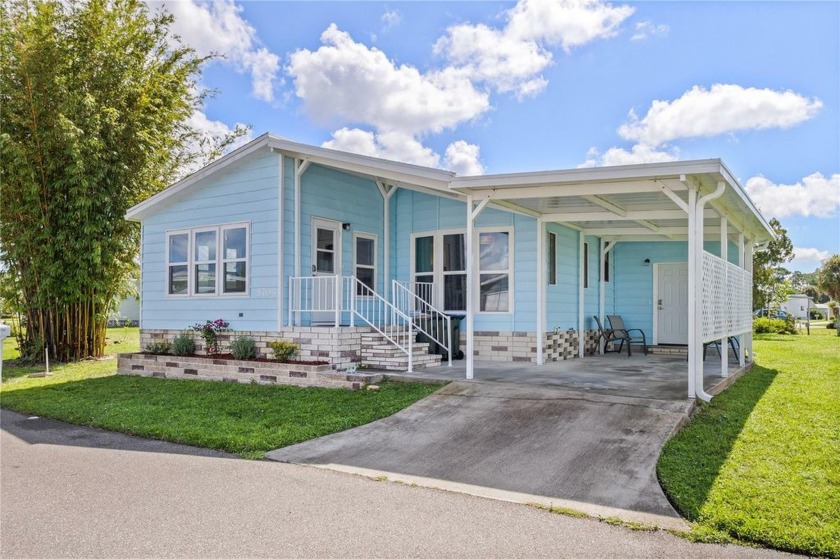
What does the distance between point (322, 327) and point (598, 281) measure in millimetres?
6313

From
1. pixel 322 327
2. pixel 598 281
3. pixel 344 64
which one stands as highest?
pixel 344 64

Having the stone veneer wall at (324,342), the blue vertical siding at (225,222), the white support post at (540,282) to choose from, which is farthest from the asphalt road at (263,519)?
the white support post at (540,282)

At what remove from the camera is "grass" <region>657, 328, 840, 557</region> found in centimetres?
346

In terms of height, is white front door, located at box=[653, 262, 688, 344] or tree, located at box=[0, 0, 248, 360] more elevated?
tree, located at box=[0, 0, 248, 360]

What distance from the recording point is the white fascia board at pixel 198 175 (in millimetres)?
9570

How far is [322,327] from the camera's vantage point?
896cm

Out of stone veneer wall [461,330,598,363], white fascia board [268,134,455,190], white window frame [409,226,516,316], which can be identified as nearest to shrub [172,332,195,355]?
white fascia board [268,134,455,190]

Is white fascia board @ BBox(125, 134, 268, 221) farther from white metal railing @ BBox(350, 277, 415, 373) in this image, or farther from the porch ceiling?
the porch ceiling

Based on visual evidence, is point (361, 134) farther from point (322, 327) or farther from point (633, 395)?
point (633, 395)

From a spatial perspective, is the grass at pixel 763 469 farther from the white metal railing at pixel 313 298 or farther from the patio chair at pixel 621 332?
the white metal railing at pixel 313 298

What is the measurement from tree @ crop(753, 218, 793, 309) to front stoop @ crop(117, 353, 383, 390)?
19.2 meters

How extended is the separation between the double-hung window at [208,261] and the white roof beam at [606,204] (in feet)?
18.2

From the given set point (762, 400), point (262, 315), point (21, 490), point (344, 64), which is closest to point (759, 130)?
point (762, 400)

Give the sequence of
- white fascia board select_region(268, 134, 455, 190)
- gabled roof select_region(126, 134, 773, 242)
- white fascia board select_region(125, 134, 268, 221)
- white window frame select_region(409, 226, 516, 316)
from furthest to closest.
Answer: white window frame select_region(409, 226, 516, 316) < white fascia board select_region(125, 134, 268, 221) < white fascia board select_region(268, 134, 455, 190) < gabled roof select_region(126, 134, 773, 242)
